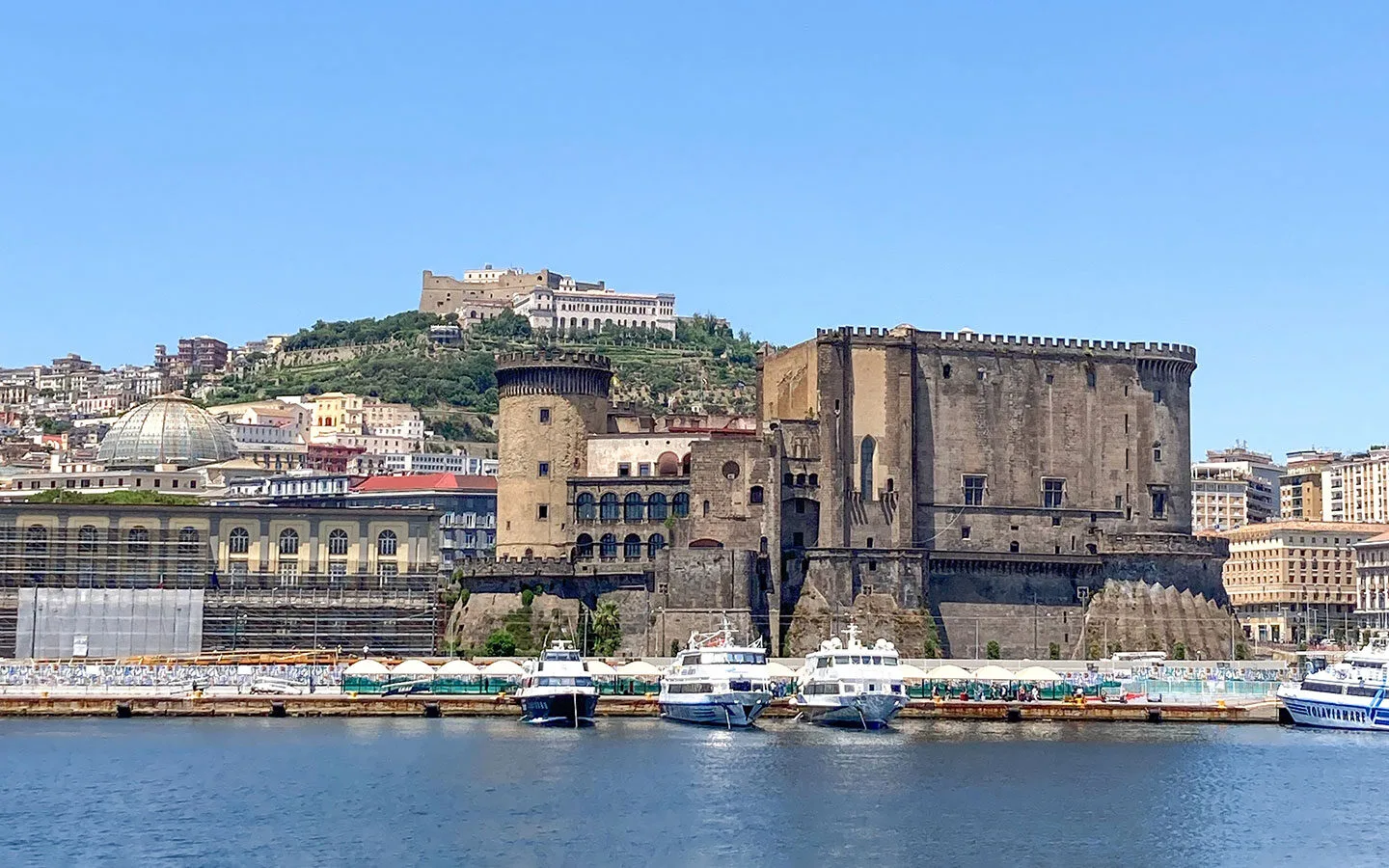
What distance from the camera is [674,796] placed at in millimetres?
68250

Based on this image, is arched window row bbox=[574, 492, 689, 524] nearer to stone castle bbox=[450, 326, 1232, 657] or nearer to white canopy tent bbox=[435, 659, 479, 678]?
stone castle bbox=[450, 326, 1232, 657]

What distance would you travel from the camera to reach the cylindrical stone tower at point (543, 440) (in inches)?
4592

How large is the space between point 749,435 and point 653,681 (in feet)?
55.4

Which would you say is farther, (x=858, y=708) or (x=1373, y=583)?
(x=1373, y=583)


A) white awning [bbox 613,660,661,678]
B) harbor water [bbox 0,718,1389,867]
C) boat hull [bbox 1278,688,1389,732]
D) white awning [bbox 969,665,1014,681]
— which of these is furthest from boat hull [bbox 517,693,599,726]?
boat hull [bbox 1278,688,1389,732]

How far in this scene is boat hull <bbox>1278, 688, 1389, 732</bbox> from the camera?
3802 inches

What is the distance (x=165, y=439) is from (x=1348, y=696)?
383 feet

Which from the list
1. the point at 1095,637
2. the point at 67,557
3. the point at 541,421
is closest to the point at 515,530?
the point at 541,421

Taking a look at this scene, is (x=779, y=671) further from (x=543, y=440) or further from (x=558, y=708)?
(x=543, y=440)

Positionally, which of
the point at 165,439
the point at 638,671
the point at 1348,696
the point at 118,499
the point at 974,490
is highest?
the point at 165,439

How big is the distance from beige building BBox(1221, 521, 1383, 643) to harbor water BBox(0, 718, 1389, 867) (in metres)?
101

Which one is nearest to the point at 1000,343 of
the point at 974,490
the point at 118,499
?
the point at 974,490

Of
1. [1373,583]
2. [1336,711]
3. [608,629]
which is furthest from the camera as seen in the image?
[1373,583]

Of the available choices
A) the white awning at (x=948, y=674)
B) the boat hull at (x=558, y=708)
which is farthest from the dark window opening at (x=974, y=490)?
the boat hull at (x=558, y=708)
